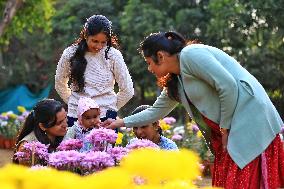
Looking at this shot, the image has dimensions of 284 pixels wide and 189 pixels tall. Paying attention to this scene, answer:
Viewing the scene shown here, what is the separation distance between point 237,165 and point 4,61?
25.9 m

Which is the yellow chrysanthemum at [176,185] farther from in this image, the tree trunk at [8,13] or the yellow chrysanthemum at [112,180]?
the tree trunk at [8,13]

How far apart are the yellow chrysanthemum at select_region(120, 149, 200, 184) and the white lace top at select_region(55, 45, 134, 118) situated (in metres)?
4.23

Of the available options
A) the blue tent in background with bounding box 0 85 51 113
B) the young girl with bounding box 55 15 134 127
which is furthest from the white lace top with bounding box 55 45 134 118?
the blue tent in background with bounding box 0 85 51 113

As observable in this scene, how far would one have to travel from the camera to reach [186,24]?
19766 millimetres

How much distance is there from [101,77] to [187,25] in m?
14.5

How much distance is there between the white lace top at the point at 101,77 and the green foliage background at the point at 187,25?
10477mm

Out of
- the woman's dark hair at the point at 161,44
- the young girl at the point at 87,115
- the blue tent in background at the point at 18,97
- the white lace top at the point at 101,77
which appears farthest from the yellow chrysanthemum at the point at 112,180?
the blue tent in background at the point at 18,97

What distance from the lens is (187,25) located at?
19.8 metres

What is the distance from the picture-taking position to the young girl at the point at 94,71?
5418mm

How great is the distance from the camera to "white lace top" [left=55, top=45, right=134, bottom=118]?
547cm

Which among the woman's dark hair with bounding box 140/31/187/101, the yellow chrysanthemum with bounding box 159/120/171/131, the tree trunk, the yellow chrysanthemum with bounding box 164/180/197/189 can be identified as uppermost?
the yellow chrysanthemum with bounding box 164/180/197/189

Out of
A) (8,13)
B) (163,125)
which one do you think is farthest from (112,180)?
(8,13)

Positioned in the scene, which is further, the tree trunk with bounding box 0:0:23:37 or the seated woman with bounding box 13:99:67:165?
the tree trunk with bounding box 0:0:23:37

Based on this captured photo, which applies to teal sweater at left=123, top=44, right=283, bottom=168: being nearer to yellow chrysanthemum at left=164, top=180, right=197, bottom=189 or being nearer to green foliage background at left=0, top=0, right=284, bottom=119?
yellow chrysanthemum at left=164, top=180, right=197, bottom=189
